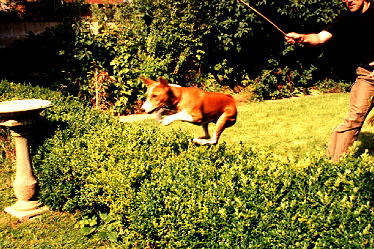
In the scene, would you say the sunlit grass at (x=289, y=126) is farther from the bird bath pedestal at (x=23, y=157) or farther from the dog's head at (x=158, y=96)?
the bird bath pedestal at (x=23, y=157)

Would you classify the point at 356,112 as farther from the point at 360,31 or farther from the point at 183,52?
the point at 183,52

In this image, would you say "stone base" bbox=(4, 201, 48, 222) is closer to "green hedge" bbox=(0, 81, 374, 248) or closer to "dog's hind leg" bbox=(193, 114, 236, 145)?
"green hedge" bbox=(0, 81, 374, 248)

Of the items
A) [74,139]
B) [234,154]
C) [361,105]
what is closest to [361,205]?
[234,154]

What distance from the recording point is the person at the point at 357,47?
4.97 metres

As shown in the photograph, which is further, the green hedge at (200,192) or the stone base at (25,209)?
the stone base at (25,209)

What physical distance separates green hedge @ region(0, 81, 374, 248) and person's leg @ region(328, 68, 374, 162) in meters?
1.43

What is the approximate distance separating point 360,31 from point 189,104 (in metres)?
2.47

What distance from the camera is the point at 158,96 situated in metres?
4.54

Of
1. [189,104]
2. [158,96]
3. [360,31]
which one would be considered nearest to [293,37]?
[360,31]

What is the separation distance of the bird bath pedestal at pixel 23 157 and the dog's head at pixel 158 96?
1.69m

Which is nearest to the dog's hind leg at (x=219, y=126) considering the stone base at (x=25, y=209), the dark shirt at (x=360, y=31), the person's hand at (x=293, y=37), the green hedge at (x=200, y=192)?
the green hedge at (x=200, y=192)

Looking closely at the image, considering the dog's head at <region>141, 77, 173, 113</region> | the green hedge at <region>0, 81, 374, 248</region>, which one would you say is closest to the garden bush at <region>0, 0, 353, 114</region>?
the green hedge at <region>0, 81, 374, 248</region>

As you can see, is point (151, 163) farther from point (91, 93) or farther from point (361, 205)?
point (91, 93)

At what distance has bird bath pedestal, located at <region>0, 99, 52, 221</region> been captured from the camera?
5113mm
